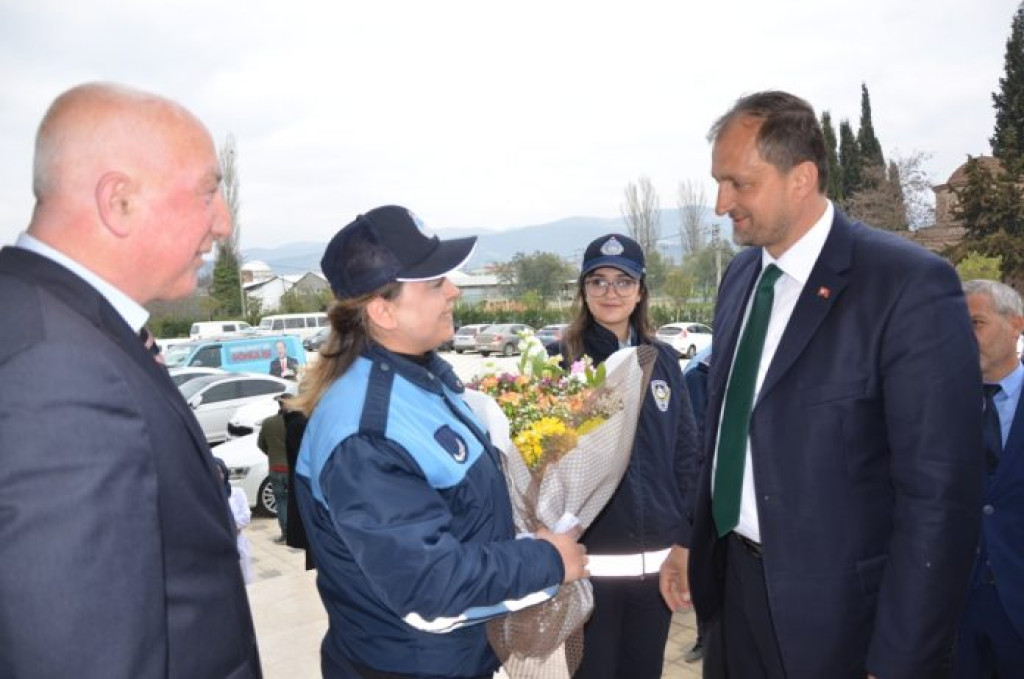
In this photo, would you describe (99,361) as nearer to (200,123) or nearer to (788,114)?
(200,123)

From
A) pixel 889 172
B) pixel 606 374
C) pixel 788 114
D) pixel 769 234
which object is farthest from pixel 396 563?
pixel 889 172

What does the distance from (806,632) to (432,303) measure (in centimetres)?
135

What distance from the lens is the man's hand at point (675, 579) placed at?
272cm

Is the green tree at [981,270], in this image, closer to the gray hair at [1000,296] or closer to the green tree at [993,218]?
the green tree at [993,218]

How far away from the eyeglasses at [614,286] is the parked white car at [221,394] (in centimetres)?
1021

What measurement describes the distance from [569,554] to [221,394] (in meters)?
12.5

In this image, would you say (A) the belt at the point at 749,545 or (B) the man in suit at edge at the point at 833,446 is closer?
(B) the man in suit at edge at the point at 833,446

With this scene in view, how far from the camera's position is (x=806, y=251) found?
2.05 metres

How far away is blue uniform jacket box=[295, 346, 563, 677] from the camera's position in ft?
5.32

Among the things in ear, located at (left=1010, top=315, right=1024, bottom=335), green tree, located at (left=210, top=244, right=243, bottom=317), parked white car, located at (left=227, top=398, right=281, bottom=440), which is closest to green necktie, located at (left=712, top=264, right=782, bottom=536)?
ear, located at (left=1010, top=315, right=1024, bottom=335)

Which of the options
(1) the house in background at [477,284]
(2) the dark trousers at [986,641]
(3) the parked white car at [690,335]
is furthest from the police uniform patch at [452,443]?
(1) the house in background at [477,284]

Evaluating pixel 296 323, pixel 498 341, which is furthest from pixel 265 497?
pixel 296 323

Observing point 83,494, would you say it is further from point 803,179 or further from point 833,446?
point 803,179

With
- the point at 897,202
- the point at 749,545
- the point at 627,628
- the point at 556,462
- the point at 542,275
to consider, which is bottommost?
the point at 627,628
